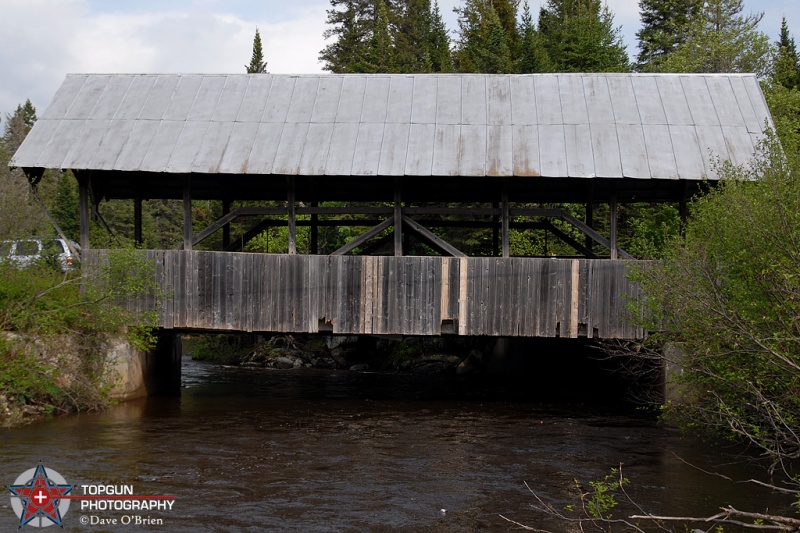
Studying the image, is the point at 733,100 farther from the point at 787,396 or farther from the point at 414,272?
the point at 787,396

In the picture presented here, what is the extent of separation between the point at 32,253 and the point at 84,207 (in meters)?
1.33

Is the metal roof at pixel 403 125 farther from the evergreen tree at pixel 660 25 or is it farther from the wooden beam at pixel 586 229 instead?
the evergreen tree at pixel 660 25

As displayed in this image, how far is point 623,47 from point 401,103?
23469 millimetres

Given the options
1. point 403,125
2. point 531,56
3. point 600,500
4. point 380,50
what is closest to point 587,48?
point 531,56

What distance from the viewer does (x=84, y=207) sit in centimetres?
1670

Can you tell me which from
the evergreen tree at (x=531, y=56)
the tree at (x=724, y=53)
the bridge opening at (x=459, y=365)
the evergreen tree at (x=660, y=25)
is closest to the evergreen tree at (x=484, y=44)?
the evergreen tree at (x=531, y=56)

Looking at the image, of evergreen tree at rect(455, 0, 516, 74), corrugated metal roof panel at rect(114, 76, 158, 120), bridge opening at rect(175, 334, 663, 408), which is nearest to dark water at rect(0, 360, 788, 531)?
bridge opening at rect(175, 334, 663, 408)

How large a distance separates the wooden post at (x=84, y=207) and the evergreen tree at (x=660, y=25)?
88.2 ft

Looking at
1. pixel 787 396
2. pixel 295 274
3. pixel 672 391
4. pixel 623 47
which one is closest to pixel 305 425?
pixel 295 274

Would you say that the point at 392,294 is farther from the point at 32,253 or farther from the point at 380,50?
the point at 380,50

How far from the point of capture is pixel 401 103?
697 inches

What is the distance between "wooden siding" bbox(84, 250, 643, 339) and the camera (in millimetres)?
15766
